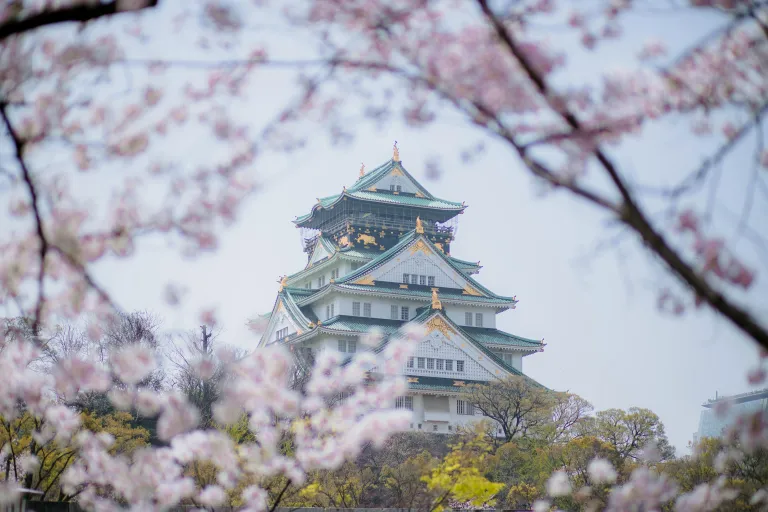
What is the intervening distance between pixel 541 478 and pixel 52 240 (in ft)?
70.5

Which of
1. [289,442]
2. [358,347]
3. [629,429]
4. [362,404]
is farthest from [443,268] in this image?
[362,404]

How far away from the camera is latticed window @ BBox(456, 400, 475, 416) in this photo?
1550 inches

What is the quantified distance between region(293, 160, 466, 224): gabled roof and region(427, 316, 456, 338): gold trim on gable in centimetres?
914

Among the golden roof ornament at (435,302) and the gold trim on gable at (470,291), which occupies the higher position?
the gold trim on gable at (470,291)

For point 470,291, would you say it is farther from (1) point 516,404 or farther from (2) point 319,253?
(1) point 516,404

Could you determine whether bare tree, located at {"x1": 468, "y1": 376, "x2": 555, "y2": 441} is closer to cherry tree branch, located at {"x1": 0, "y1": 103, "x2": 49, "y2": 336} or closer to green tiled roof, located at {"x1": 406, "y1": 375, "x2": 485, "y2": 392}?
green tiled roof, located at {"x1": 406, "y1": 375, "x2": 485, "y2": 392}

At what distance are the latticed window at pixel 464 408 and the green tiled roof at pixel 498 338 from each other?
3818 millimetres

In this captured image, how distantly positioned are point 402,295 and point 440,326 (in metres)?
3.32

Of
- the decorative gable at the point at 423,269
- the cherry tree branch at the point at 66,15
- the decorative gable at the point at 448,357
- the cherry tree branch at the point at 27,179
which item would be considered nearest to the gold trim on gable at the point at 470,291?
the decorative gable at the point at 423,269

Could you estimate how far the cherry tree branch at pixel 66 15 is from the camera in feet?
13.5

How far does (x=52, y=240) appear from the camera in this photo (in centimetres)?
599

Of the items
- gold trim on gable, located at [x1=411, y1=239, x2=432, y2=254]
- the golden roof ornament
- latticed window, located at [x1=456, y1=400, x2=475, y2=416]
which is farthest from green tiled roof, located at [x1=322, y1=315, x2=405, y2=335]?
latticed window, located at [x1=456, y1=400, x2=475, y2=416]

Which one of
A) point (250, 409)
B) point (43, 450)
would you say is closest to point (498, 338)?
point (43, 450)

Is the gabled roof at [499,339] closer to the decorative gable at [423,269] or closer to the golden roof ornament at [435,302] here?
the decorative gable at [423,269]
